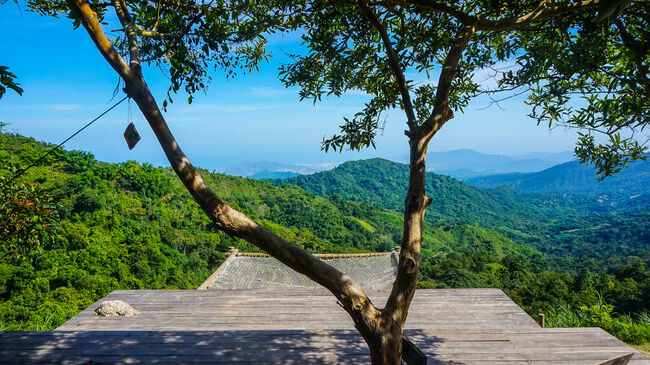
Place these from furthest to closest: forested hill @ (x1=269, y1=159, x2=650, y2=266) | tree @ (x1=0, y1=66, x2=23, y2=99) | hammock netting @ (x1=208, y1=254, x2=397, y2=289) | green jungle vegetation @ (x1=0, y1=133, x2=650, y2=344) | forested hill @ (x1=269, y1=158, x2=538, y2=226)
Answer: forested hill @ (x1=269, y1=158, x2=538, y2=226) < forested hill @ (x1=269, y1=159, x2=650, y2=266) < hammock netting @ (x1=208, y1=254, x2=397, y2=289) < green jungle vegetation @ (x1=0, y1=133, x2=650, y2=344) < tree @ (x1=0, y1=66, x2=23, y2=99)

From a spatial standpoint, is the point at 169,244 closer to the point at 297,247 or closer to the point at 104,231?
the point at 104,231

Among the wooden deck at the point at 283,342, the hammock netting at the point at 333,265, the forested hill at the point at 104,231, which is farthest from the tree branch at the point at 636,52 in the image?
the hammock netting at the point at 333,265

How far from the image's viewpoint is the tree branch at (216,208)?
1.41 m

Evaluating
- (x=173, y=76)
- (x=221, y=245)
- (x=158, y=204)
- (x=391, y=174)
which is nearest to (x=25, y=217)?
(x=173, y=76)

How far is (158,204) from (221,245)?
3.30 m

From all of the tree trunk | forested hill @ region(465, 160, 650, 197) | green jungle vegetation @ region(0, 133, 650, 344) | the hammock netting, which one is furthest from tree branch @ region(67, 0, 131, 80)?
forested hill @ region(465, 160, 650, 197)

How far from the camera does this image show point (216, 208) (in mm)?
1403

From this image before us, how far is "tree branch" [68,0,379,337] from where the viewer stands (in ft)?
4.62

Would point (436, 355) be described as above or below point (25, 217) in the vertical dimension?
below

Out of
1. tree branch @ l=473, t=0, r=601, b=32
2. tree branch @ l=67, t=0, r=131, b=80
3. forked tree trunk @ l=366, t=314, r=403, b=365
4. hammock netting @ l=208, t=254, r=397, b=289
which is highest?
tree branch @ l=473, t=0, r=601, b=32

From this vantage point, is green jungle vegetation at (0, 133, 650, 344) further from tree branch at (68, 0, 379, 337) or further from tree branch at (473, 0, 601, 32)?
tree branch at (473, 0, 601, 32)

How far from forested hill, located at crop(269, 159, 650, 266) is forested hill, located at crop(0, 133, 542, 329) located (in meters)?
12.3

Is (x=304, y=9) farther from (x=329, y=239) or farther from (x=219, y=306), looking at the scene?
(x=329, y=239)

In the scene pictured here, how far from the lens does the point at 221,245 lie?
15.2m
